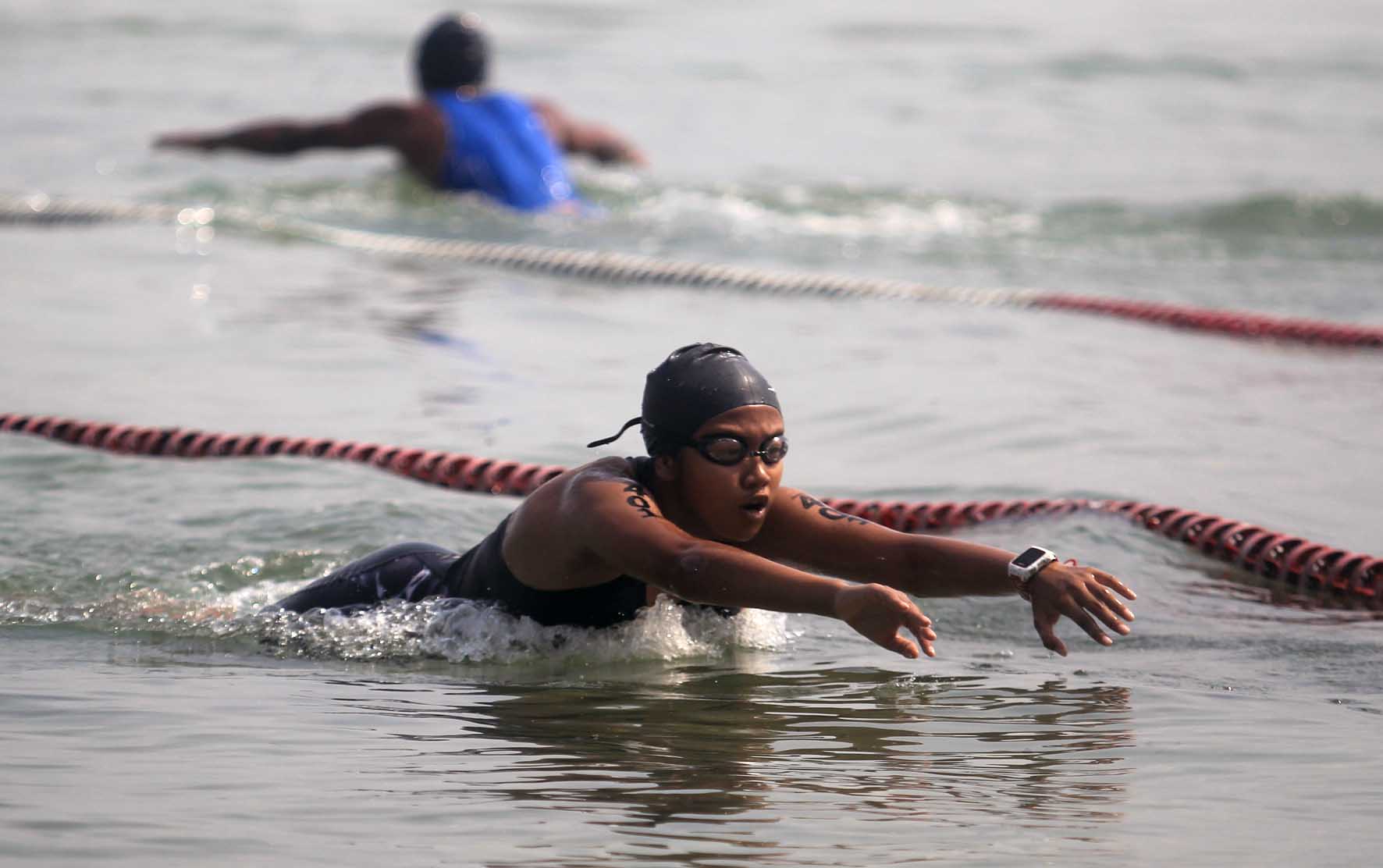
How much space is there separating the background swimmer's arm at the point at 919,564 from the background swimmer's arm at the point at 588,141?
1010 cm

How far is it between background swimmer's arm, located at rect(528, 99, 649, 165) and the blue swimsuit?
1.20 feet

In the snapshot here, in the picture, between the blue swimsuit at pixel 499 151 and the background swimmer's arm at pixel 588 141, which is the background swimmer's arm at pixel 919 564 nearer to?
the blue swimsuit at pixel 499 151

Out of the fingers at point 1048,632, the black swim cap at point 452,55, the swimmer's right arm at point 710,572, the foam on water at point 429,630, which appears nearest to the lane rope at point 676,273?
the black swim cap at point 452,55

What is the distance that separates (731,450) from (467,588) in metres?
1.18

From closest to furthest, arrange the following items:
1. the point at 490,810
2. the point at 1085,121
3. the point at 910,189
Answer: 1. the point at 490,810
2. the point at 910,189
3. the point at 1085,121

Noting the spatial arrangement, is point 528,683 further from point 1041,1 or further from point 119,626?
point 1041,1

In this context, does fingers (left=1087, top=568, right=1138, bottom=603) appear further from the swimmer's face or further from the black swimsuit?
the black swimsuit

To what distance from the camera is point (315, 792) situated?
13.0 ft

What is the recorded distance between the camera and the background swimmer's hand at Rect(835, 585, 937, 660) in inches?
159

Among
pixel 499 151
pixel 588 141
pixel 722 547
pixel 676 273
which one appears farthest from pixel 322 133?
pixel 722 547

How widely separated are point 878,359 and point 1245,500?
324 centimetres

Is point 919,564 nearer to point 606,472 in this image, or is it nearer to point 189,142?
point 606,472

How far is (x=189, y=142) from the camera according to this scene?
13.4 metres

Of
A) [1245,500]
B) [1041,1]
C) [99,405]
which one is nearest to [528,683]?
[1245,500]
